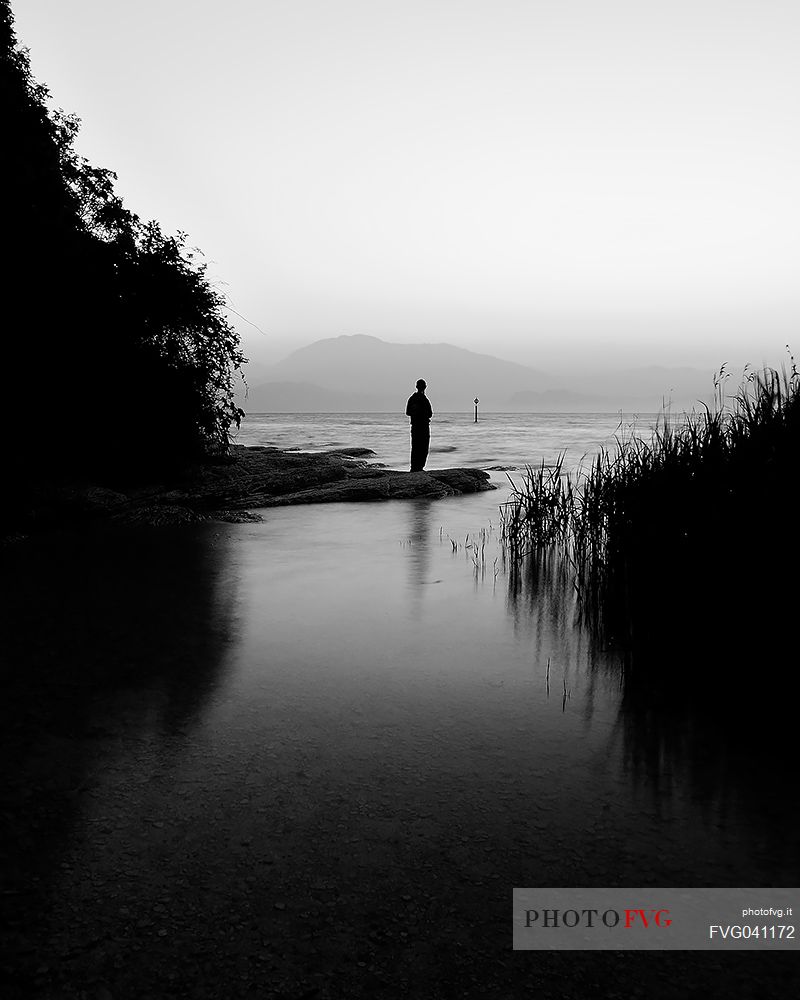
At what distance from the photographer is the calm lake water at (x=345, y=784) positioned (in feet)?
8.72

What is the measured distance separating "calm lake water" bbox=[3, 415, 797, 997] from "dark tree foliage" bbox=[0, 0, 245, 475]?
8888 millimetres

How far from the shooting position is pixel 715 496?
19.0 feet

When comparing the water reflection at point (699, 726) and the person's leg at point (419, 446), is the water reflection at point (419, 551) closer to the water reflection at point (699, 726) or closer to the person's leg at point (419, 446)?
the water reflection at point (699, 726)

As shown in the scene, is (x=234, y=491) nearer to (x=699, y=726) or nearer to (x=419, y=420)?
(x=419, y=420)

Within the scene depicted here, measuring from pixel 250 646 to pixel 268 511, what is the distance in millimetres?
8201

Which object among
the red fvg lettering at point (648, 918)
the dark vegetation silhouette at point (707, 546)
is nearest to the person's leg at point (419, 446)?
the dark vegetation silhouette at point (707, 546)

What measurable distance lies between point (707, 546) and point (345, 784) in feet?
11.2

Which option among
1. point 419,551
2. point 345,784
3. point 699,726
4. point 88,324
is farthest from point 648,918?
point 88,324

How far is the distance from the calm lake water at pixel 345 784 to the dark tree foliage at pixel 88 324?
8.89 metres

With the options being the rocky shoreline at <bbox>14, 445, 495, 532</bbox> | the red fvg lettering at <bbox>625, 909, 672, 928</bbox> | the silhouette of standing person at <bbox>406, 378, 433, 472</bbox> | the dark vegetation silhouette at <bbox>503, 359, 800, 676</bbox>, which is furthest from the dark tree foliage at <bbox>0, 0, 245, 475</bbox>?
the red fvg lettering at <bbox>625, 909, 672, 928</bbox>

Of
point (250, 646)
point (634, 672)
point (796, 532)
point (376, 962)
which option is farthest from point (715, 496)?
point (376, 962)

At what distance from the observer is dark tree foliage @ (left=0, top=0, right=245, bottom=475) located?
46.4 feet

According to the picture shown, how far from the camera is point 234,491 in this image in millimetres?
15258

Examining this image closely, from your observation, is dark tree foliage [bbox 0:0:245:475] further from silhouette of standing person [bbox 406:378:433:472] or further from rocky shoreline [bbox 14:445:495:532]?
silhouette of standing person [bbox 406:378:433:472]
